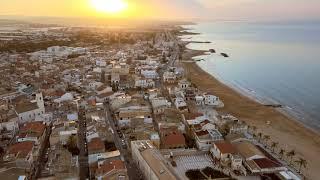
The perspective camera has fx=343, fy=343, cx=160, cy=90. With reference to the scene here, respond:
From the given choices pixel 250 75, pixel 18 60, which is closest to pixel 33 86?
pixel 18 60

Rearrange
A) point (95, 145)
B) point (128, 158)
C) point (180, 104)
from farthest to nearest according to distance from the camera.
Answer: point (180, 104), point (128, 158), point (95, 145)

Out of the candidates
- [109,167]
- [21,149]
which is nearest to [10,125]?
[21,149]

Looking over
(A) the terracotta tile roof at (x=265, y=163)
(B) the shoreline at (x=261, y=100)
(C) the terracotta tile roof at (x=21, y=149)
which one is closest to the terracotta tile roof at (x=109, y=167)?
(C) the terracotta tile roof at (x=21, y=149)

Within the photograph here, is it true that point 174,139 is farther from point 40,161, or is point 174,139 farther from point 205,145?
point 40,161

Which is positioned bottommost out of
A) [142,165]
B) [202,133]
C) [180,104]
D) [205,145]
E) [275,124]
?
[275,124]

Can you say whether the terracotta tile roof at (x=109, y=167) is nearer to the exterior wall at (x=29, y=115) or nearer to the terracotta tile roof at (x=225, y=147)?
the terracotta tile roof at (x=225, y=147)

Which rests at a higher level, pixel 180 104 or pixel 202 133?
pixel 202 133
